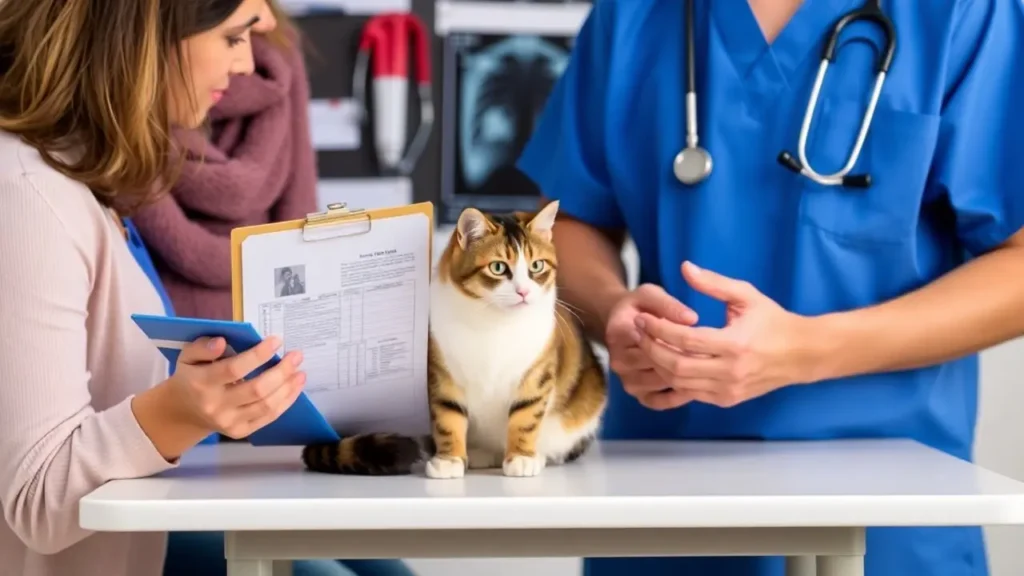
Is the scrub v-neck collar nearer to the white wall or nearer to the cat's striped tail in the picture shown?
the cat's striped tail

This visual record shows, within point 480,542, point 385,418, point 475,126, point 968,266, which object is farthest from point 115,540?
point 475,126

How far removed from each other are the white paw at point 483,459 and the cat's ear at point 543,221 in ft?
0.63

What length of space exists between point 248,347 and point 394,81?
3.75 feet

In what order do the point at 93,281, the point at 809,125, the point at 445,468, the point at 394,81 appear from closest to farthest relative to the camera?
1. the point at 445,468
2. the point at 93,281
3. the point at 809,125
4. the point at 394,81

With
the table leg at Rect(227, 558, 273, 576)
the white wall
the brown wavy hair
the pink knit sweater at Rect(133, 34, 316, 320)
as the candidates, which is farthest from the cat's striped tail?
the white wall

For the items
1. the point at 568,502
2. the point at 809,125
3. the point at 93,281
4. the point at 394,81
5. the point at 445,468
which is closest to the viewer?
the point at 568,502

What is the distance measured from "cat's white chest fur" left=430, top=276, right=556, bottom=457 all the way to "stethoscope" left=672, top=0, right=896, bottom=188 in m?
0.29

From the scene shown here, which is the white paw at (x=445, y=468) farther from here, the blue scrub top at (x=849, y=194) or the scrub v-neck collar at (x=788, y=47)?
the scrub v-neck collar at (x=788, y=47)

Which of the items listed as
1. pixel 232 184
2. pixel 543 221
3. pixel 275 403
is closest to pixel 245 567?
pixel 275 403

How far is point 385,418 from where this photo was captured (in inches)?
36.6

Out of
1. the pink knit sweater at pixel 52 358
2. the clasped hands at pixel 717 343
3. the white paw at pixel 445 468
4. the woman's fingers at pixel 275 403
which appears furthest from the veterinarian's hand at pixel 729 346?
the pink knit sweater at pixel 52 358

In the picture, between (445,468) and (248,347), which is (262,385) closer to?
(248,347)

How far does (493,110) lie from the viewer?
6.33 ft

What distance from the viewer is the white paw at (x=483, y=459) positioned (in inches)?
36.3
